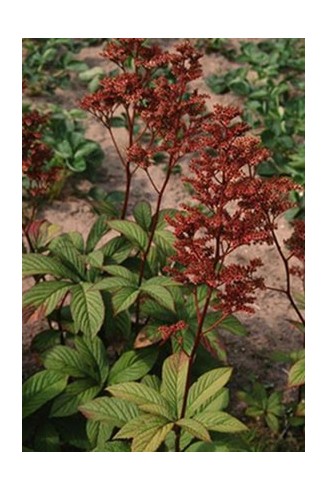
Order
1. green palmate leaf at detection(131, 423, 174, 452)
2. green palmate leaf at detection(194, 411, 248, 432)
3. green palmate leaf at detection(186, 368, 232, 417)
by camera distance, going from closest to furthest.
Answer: green palmate leaf at detection(131, 423, 174, 452) → green palmate leaf at detection(194, 411, 248, 432) → green palmate leaf at detection(186, 368, 232, 417)

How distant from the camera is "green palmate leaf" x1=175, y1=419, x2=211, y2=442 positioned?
2.12 metres

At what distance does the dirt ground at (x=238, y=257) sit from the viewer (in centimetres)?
339

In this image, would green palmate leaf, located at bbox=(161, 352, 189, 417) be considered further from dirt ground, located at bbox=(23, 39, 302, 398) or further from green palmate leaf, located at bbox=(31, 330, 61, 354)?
green palmate leaf, located at bbox=(31, 330, 61, 354)

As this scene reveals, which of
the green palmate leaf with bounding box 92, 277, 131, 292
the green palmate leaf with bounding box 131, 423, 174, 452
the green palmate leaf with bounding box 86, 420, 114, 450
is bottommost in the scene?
the green palmate leaf with bounding box 86, 420, 114, 450

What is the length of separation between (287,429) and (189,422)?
37.1 inches

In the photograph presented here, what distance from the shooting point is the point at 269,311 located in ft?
12.3

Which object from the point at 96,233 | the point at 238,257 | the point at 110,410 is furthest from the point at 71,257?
the point at 238,257

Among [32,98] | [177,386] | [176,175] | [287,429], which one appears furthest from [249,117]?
[177,386]

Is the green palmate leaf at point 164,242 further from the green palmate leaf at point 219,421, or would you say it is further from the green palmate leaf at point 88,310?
the green palmate leaf at point 219,421

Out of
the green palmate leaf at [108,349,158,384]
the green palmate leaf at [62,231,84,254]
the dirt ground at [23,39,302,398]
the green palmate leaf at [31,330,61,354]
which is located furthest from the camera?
the dirt ground at [23,39,302,398]

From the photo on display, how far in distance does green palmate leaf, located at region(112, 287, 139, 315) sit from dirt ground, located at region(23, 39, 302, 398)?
0.60 metres

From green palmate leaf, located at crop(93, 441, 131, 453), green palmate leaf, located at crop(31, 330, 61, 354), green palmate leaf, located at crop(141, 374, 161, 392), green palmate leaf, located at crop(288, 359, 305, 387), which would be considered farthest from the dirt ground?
green palmate leaf, located at crop(93, 441, 131, 453)

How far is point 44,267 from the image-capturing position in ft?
9.11

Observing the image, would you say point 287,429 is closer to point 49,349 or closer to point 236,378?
point 236,378
